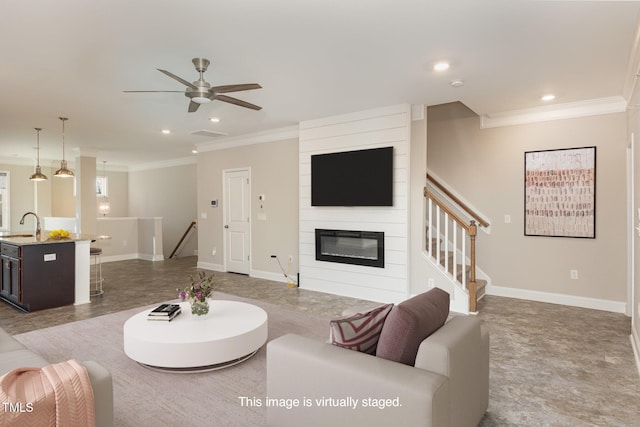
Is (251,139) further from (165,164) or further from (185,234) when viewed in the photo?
(165,164)

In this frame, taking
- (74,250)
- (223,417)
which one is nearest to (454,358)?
(223,417)

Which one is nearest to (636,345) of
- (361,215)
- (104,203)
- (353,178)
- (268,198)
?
(361,215)

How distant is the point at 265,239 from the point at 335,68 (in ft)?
12.6

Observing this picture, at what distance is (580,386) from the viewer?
271cm

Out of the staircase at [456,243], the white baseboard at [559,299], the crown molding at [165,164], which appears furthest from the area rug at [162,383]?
the crown molding at [165,164]

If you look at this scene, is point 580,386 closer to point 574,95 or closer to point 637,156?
point 637,156

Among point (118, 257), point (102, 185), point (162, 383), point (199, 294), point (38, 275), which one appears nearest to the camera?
point (162, 383)

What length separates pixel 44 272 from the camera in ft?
15.8

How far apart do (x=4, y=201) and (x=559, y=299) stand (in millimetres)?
12152

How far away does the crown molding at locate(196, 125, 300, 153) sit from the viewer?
6371mm

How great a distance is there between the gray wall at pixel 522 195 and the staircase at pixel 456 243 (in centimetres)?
19

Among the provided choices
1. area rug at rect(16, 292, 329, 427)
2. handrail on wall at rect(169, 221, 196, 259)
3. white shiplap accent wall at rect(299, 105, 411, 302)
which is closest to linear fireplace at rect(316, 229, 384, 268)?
white shiplap accent wall at rect(299, 105, 411, 302)

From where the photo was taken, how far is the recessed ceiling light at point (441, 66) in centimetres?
349

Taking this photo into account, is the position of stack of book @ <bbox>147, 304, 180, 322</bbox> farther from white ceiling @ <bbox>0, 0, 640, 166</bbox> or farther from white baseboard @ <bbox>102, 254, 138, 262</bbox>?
white baseboard @ <bbox>102, 254, 138, 262</bbox>
